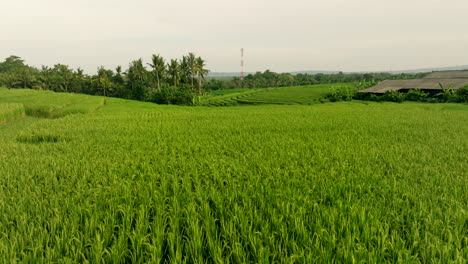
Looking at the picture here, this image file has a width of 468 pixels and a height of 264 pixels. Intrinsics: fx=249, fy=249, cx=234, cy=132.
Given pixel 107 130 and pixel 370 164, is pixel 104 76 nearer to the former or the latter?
pixel 107 130

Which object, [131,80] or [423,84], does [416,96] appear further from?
[131,80]

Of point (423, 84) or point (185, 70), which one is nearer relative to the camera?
point (423, 84)

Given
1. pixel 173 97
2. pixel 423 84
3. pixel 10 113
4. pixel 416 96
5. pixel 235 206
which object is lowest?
pixel 235 206

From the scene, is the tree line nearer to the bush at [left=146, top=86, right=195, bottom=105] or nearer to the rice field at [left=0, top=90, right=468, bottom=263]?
the bush at [left=146, top=86, right=195, bottom=105]

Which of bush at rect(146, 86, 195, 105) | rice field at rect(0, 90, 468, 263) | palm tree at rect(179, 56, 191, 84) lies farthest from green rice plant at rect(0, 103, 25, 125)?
palm tree at rect(179, 56, 191, 84)

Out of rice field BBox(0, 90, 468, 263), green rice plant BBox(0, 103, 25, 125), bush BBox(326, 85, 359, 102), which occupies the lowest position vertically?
rice field BBox(0, 90, 468, 263)

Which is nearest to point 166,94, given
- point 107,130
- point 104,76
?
point 104,76

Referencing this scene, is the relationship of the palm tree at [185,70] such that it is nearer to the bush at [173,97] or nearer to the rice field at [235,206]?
the bush at [173,97]

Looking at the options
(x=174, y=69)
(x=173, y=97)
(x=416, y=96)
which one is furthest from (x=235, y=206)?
(x=174, y=69)

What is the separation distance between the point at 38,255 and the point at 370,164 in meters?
5.47

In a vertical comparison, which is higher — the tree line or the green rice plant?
the tree line

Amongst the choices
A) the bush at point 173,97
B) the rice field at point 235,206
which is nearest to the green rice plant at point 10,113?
the rice field at point 235,206

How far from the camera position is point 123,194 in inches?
137

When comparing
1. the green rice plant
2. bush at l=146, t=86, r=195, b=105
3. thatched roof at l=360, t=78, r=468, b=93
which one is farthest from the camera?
bush at l=146, t=86, r=195, b=105
